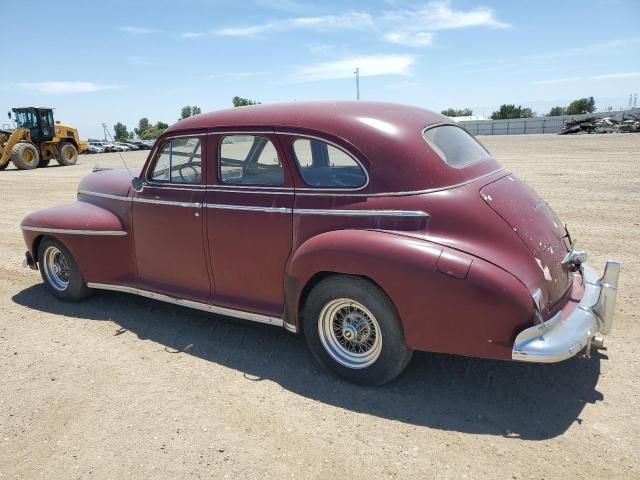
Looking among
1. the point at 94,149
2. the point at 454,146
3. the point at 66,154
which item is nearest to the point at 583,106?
the point at 94,149

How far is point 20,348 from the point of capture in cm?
418

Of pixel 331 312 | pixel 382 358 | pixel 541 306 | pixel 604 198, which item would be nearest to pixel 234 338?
pixel 331 312

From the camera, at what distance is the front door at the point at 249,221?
11.7 ft

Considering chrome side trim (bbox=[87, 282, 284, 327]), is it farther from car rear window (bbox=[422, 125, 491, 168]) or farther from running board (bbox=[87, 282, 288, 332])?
car rear window (bbox=[422, 125, 491, 168])

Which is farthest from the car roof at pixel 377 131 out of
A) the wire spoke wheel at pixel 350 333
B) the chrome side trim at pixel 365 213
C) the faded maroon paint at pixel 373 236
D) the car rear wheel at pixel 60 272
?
the car rear wheel at pixel 60 272

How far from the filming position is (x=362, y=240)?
311cm

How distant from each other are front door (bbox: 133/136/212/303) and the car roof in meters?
0.44

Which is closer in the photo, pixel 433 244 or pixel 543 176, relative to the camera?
pixel 433 244

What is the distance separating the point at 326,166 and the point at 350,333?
1182 millimetres

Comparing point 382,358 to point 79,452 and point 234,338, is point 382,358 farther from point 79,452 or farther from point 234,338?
point 79,452

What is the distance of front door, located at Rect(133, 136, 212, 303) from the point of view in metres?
3.99

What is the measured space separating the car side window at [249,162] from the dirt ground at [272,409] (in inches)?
53.2

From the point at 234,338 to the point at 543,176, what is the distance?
10.8 meters

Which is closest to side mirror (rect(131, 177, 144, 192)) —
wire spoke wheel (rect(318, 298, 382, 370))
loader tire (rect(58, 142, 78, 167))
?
wire spoke wheel (rect(318, 298, 382, 370))
